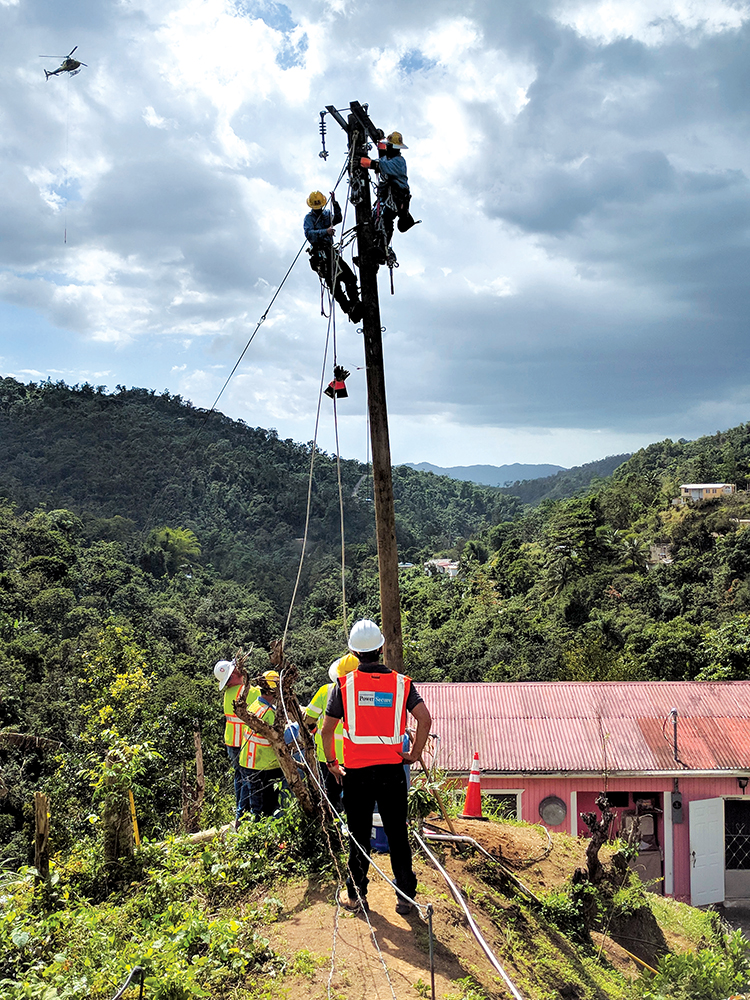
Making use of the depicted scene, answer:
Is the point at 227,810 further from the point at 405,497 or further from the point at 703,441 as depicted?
the point at 405,497

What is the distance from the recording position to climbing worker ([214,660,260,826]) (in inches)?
257

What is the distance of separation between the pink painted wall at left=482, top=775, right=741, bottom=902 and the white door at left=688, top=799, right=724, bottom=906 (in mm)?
102

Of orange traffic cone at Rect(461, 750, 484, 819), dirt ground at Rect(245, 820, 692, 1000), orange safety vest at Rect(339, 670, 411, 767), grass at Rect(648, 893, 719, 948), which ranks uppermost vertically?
orange safety vest at Rect(339, 670, 411, 767)

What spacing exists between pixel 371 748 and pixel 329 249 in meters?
4.73

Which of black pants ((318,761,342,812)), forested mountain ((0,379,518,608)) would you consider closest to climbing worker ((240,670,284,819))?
black pants ((318,761,342,812))

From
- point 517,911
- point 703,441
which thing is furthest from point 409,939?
Result: point 703,441

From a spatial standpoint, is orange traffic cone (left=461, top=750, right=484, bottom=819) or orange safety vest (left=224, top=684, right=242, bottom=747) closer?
orange safety vest (left=224, top=684, right=242, bottom=747)

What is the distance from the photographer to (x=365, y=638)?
467 cm

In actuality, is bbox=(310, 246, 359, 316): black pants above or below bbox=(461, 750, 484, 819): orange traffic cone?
above

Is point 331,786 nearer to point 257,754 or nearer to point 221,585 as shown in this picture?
point 257,754

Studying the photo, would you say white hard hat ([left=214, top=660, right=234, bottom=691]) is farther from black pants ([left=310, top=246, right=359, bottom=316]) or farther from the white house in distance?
the white house in distance

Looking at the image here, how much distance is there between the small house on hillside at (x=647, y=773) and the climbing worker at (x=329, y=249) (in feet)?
28.3

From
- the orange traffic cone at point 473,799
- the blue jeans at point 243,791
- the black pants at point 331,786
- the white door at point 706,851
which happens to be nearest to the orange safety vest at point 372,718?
the black pants at point 331,786

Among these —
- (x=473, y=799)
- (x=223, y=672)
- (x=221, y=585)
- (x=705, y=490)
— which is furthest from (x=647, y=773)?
(x=221, y=585)
